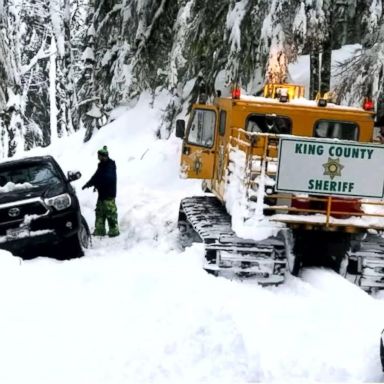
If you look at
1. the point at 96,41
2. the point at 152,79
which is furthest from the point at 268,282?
the point at 96,41

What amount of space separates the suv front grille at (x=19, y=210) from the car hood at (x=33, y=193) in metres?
0.11

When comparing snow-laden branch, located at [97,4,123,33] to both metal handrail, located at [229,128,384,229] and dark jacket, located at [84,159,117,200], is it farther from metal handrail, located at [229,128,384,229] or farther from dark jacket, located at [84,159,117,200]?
metal handrail, located at [229,128,384,229]

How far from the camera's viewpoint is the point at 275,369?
5520 mm

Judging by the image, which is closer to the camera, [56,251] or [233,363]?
[233,363]

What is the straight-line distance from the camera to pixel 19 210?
9.77m

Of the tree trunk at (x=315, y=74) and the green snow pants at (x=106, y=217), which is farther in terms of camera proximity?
the tree trunk at (x=315, y=74)

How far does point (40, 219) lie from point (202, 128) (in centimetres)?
317

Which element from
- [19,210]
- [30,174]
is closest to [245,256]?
[19,210]

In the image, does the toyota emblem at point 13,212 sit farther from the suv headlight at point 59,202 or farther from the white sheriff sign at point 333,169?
the white sheriff sign at point 333,169

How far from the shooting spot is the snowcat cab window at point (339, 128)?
9.95 m

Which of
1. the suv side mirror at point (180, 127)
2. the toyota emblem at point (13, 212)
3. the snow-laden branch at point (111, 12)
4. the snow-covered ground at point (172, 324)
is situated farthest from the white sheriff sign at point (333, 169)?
the snow-laden branch at point (111, 12)

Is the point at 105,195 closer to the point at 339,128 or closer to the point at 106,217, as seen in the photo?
the point at 106,217

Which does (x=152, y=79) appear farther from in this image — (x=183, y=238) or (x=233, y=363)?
(x=233, y=363)

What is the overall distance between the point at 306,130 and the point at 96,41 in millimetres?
15344
